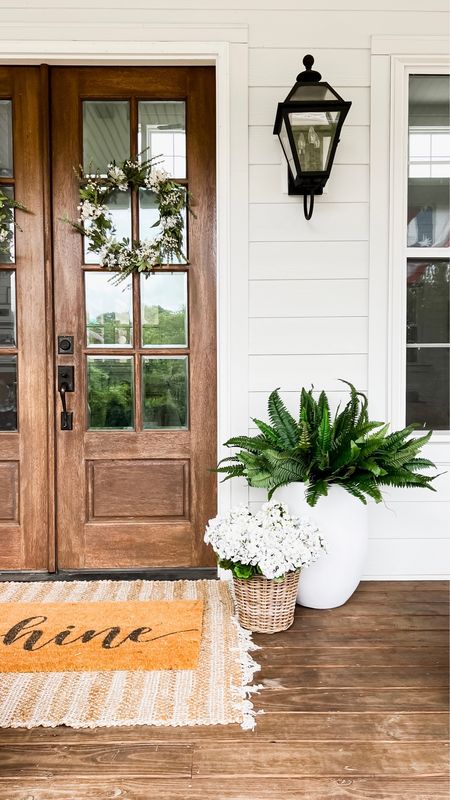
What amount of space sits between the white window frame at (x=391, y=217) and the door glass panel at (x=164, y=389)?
2.86 feet

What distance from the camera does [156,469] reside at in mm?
2766

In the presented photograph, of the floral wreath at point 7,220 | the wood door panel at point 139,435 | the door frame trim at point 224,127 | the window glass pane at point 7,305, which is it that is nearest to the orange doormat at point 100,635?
the wood door panel at point 139,435

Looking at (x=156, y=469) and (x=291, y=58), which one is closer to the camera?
(x=291, y=58)

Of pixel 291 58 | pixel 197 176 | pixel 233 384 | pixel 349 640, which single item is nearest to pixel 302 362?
pixel 233 384

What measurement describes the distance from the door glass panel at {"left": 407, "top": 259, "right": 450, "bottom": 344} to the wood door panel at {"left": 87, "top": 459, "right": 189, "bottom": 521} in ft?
4.12

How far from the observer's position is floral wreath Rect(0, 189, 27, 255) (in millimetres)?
2666

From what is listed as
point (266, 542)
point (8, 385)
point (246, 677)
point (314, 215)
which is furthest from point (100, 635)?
point (314, 215)

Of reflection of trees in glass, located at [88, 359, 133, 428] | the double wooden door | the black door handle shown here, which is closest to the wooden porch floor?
the double wooden door

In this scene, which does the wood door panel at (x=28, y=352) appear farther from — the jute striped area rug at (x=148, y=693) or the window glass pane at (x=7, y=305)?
the jute striped area rug at (x=148, y=693)

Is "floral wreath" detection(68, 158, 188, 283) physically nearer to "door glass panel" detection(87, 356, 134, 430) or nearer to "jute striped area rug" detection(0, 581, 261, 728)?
"door glass panel" detection(87, 356, 134, 430)

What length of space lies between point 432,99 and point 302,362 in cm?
133

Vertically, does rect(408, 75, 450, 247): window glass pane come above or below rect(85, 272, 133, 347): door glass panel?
above

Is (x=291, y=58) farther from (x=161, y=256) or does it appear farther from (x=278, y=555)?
(x=278, y=555)

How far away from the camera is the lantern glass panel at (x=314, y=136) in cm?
226
